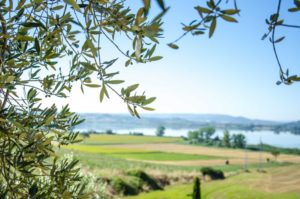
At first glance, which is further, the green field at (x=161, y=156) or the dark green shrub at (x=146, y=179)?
the green field at (x=161, y=156)

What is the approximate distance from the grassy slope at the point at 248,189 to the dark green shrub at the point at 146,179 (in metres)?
1.46

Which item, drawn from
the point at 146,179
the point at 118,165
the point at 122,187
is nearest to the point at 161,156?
the point at 118,165

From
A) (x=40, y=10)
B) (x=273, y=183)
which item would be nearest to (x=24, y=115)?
(x=40, y=10)

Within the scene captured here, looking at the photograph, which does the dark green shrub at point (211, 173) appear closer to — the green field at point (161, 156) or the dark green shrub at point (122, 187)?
the dark green shrub at point (122, 187)

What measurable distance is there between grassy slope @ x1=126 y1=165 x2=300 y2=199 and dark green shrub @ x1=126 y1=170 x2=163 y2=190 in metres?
1.46

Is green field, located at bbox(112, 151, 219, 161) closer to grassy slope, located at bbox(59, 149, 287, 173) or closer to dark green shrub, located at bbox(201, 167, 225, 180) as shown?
grassy slope, located at bbox(59, 149, 287, 173)

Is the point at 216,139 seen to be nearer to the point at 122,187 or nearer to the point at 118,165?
the point at 118,165

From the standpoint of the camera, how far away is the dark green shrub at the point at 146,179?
44691 mm

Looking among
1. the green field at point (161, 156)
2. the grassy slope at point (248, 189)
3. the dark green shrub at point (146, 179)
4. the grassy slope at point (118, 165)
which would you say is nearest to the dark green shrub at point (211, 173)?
the grassy slope at point (248, 189)

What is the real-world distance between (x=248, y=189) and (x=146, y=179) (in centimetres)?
1293

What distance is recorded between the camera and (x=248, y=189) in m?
47.2

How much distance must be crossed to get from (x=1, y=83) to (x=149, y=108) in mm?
647

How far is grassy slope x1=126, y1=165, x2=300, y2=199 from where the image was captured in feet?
135

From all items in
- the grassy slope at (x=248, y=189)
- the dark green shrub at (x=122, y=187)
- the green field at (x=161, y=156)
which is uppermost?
the dark green shrub at (x=122, y=187)
